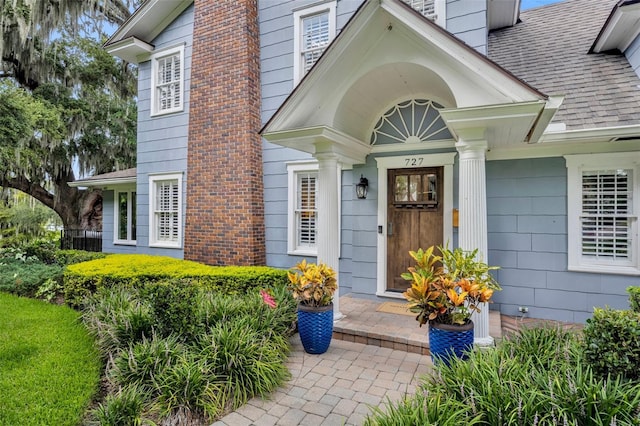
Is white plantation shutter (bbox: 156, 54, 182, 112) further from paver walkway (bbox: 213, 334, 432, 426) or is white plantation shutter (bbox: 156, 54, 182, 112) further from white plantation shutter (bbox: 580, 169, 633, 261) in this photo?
white plantation shutter (bbox: 580, 169, 633, 261)

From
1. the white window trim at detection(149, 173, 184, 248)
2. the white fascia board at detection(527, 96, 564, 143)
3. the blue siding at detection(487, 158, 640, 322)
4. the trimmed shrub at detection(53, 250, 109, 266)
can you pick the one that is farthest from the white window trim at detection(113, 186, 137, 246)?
the white fascia board at detection(527, 96, 564, 143)

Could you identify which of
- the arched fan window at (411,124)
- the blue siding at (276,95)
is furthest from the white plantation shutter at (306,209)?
the arched fan window at (411,124)

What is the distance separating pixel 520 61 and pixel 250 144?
544 cm

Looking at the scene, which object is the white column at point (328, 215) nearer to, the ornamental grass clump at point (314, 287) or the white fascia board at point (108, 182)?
the ornamental grass clump at point (314, 287)

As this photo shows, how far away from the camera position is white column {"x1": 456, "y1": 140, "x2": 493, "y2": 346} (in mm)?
4086

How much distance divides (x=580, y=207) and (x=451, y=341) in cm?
334

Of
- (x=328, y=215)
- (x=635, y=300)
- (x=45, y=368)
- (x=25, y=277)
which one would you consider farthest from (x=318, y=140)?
(x=25, y=277)

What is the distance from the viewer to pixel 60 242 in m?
13.1

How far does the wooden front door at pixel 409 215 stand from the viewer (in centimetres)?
580

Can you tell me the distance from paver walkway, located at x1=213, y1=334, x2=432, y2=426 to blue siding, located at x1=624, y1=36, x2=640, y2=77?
543 cm

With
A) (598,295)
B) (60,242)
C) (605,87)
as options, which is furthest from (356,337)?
(60,242)

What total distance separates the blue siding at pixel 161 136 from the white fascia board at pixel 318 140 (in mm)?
4183

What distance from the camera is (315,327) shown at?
4234 millimetres

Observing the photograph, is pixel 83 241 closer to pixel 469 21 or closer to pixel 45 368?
pixel 45 368
